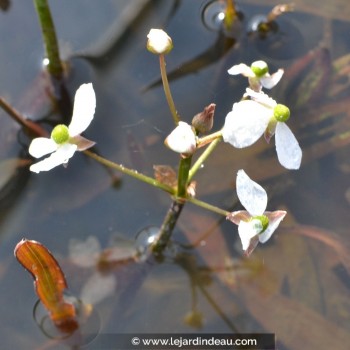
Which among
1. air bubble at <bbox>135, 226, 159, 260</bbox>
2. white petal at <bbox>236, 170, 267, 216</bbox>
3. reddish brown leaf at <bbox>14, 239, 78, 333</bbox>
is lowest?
reddish brown leaf at <bbox>14, 239, 78, 333</bbox>

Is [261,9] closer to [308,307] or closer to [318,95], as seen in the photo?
[318,95]

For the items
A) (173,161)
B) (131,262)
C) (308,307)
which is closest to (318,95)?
(173,161)

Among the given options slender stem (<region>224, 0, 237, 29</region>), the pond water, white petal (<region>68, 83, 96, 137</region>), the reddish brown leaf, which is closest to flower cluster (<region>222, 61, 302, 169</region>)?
white petal (<region>68, 83, 96, 137</region>)

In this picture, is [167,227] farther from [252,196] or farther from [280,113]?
[280,113]

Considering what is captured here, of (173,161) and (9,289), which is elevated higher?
(173,161)

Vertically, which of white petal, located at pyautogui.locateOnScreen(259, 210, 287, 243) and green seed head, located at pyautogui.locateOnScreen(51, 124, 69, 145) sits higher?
green seed head, located at pyautogui.locateOnScreen(51, 124, 69, 145)

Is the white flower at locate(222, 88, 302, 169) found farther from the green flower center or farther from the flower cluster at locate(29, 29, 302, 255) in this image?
the green flower center

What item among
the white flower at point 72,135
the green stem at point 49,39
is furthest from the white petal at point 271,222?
the green stem at point 49,39
